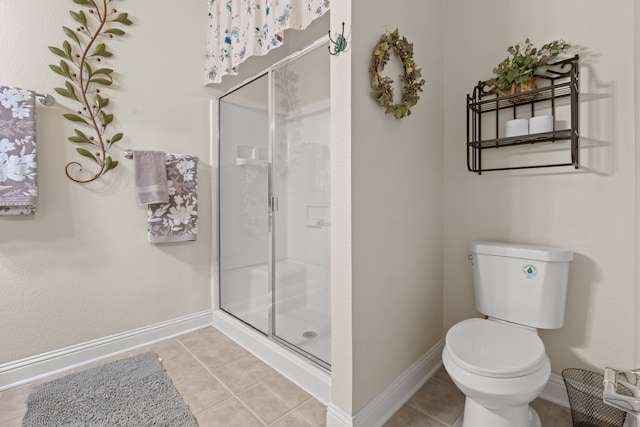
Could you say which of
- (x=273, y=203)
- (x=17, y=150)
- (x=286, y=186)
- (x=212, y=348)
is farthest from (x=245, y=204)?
(x=17, y=150)

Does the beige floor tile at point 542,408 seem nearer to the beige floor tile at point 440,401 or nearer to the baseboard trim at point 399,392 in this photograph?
the beige floor tile at point 440,401

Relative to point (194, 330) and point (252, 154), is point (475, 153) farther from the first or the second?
point (194, 330)

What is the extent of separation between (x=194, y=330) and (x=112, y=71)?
1867 millimetres

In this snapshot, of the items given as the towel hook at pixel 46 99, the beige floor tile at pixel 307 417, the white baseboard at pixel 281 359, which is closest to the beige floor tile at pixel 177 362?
the white baseboard at pixel 281 359

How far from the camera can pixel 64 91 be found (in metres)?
1.77

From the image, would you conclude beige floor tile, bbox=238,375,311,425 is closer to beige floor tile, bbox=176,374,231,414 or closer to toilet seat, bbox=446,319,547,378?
beige floor tile, bbox=176,374,231,414

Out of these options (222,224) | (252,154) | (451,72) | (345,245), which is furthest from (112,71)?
(451,72)

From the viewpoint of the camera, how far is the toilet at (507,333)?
43.9 inches

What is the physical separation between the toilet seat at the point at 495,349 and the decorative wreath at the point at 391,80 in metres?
1.03

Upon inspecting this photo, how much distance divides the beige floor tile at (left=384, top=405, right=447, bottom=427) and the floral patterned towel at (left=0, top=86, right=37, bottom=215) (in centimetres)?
214

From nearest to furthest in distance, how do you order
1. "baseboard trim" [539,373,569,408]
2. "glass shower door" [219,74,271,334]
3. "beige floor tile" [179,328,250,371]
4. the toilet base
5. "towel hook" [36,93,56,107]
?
the toilet base → "baseboard trim" [539,373,569,408] → "towel hook" [36,93,56,107] → "beige floor tile" [179,328,250,371] → "glass shower door" [219,74,271,334]

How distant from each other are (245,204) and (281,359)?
3.49ft

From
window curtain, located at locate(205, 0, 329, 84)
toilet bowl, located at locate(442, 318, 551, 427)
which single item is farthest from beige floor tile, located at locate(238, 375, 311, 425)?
window curtain, located at locate(205, 0, 329, 84)

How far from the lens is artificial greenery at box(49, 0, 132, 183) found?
1796 millimetres
